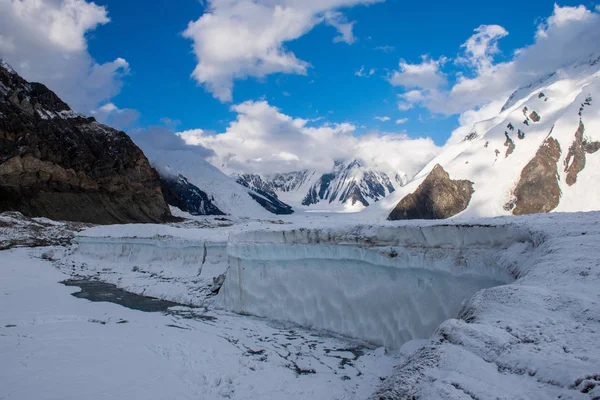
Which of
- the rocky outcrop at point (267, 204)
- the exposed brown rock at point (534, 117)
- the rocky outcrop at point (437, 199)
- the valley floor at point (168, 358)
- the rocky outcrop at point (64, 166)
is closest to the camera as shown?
the valley floor at point (168, 358)

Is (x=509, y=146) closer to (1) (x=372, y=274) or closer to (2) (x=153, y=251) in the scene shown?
(2) (x=153, y=251)

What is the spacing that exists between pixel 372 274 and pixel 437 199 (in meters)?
80.8

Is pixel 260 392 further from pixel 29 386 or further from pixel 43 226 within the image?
pixel 43 226

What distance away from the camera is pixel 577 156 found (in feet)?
220

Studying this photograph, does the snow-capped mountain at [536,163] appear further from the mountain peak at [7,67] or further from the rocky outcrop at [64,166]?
the mountain peak at [7,67]

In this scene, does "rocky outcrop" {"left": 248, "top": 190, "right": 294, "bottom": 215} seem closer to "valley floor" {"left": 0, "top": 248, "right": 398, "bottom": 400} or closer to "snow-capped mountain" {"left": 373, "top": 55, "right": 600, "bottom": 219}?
"snow-capped mountain" {"left": 373, "top": 55, "right": 600, "bottom": 219}

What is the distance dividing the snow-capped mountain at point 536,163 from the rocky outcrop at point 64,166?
202 ft

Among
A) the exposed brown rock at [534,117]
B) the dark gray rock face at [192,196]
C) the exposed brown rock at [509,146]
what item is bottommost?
the dark gray rock face at [192,196]

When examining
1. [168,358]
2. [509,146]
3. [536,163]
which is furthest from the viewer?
[509,146]

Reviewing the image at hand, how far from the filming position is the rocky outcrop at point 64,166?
5450 centimetres

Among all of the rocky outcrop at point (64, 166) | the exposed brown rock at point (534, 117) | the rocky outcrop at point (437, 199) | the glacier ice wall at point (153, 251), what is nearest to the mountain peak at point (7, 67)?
the rocky outcrop at point (64, 166)

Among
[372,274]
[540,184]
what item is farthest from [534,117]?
[372,274]

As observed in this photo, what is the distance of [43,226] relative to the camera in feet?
135

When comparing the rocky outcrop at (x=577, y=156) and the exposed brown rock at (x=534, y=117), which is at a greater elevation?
the exposed brown rock at (x=534, y=117)
